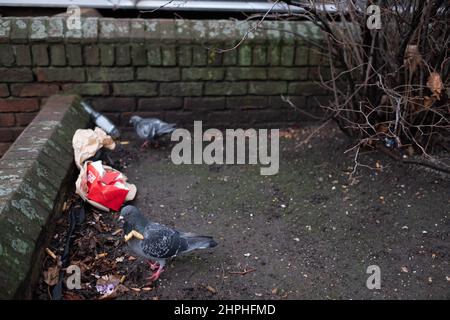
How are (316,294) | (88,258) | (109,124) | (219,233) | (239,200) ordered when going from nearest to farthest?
1. (316,294)
2. (88,258)
3. (219,233)
4. (239,200)
5. (109,124)

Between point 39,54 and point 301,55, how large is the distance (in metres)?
2.43

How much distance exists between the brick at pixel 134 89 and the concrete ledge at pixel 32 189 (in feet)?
1.59

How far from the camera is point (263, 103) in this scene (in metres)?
4.75

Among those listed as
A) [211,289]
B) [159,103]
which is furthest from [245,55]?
[211,289]

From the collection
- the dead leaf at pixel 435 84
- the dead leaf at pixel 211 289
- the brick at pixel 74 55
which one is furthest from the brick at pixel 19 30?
the dead leaf at pixel 435 84

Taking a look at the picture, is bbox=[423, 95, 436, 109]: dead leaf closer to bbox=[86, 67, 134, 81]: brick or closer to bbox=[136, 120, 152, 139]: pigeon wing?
bbox=[136, 120, 152, 139]: pigeon wing

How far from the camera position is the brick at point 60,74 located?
14.3 ft

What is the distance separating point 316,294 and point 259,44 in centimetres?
260

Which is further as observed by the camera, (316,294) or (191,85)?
(191,85)

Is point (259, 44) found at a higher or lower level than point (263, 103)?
higher
